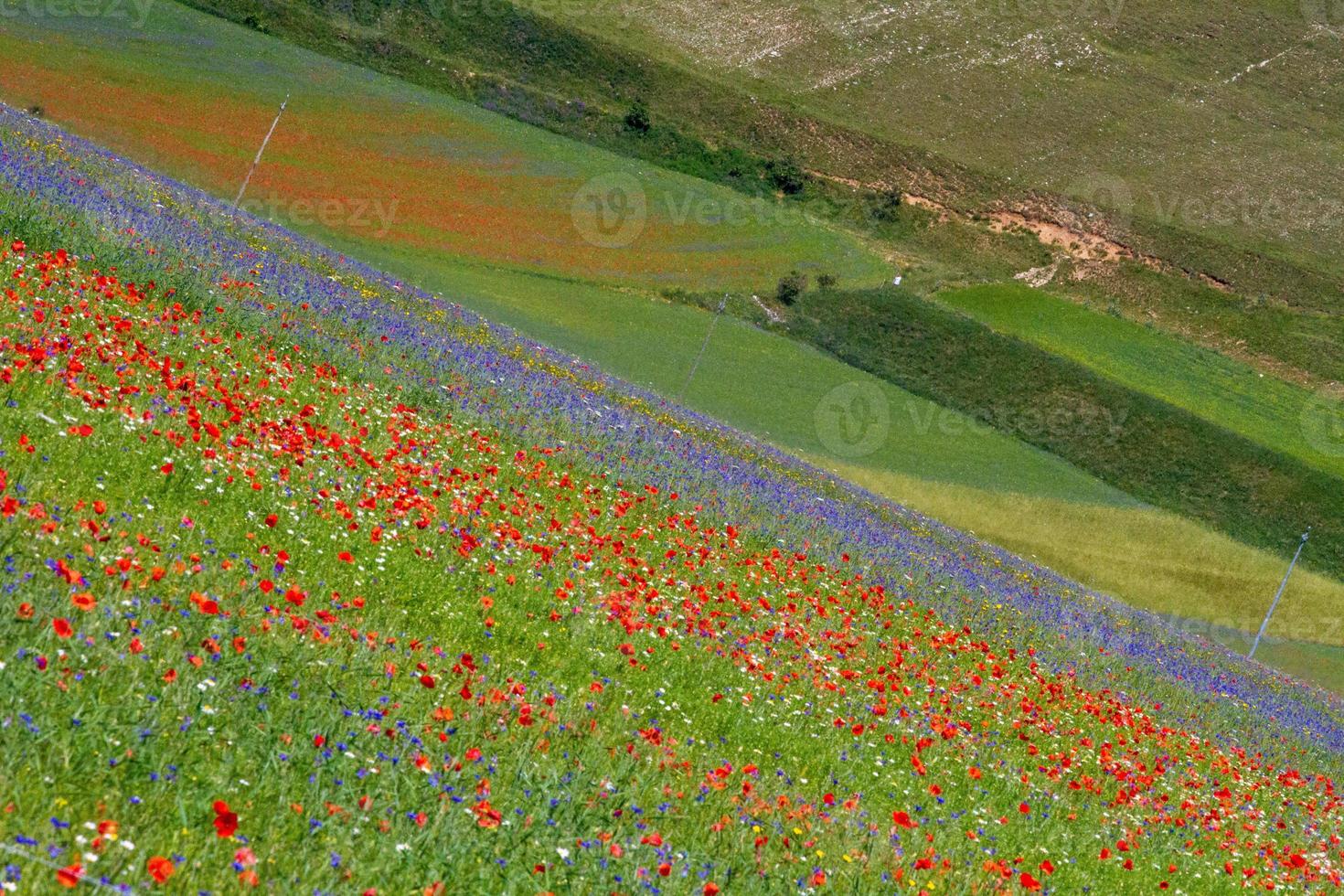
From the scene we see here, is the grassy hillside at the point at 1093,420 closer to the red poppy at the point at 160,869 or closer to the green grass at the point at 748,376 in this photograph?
the green grass at the point at 748,376

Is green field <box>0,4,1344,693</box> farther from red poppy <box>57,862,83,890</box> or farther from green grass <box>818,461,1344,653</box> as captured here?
red poppy <box>57,862,83,890</box>

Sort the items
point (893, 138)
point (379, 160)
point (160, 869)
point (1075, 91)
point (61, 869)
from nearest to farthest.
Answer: point (61, 869) < point (160, 869) < point (379, 160) < point (893, 138) < point (1075, 91)

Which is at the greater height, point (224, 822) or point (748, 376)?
point (224, 822)

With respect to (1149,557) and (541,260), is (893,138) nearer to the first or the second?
(541,260)

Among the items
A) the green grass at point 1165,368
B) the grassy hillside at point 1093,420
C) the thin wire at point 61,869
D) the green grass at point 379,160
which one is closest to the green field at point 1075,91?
the green grass at point 1165,368

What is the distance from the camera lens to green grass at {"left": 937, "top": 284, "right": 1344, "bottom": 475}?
211 ft

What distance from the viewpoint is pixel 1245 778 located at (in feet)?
50.7

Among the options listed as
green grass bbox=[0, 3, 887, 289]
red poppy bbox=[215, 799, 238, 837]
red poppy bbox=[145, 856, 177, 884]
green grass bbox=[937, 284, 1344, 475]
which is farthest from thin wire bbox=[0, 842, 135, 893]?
green grass bbox=[937, 284, 1344, 475]

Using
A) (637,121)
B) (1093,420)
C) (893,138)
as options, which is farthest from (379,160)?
(893,138)

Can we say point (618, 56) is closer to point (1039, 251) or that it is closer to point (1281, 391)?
point (1039, 251)

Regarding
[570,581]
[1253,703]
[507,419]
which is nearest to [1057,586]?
[1253,703]

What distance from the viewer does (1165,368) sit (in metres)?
69.1

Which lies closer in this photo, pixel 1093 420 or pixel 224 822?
pixel 224 822

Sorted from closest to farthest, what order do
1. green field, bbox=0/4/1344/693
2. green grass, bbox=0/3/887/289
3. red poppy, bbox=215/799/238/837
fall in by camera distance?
red poppy, bbox=215/799/238/837
green field, bbox=0/4/1344/693
green grass, bbox=0/3/887/289
